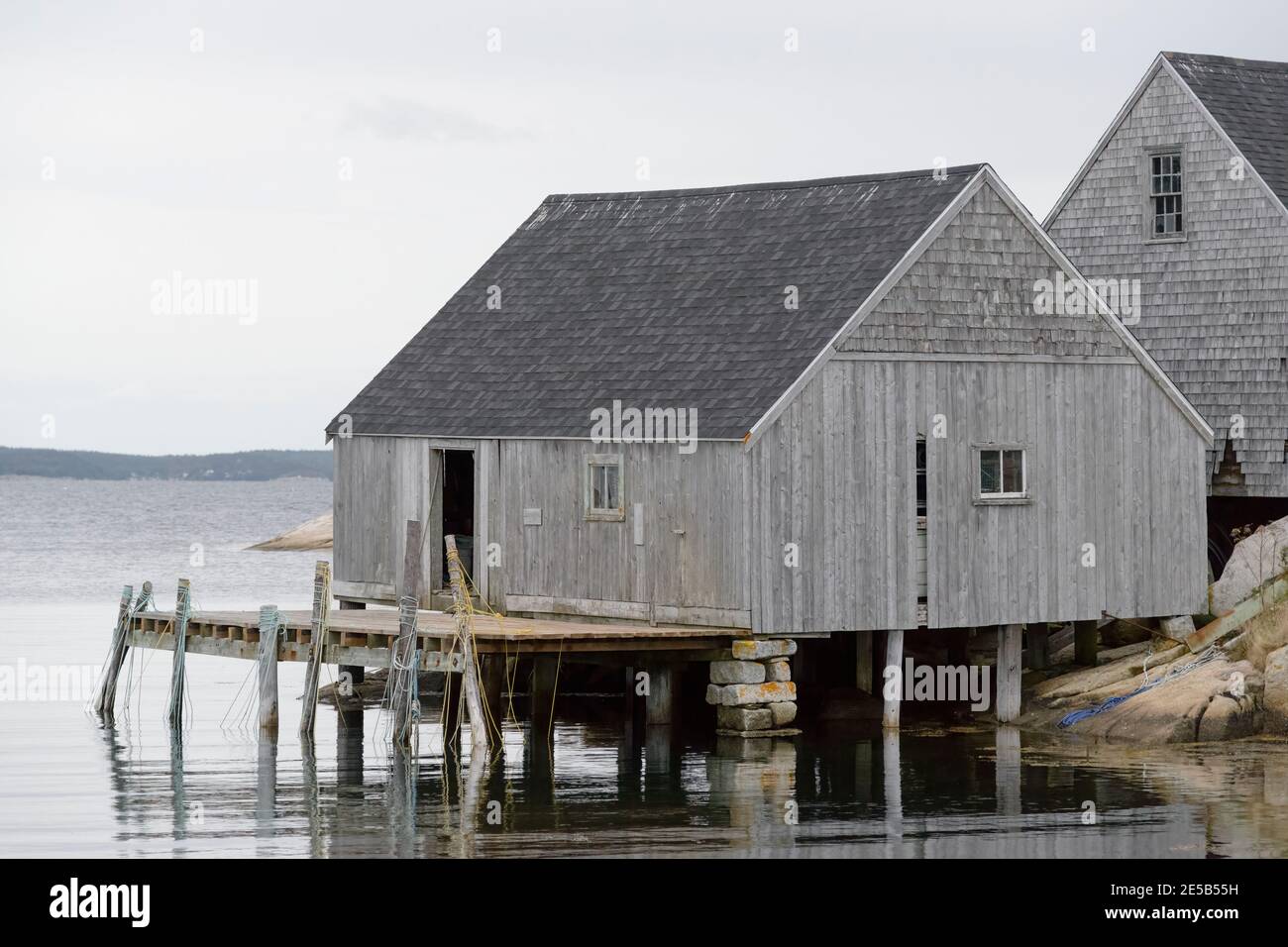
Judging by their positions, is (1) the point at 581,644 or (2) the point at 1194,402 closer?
(1) the point at 581,644

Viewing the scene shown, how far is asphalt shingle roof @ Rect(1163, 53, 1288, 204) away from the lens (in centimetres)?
3550

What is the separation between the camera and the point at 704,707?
31.7m

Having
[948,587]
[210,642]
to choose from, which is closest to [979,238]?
[948,587]

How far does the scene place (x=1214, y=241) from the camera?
36.0 m

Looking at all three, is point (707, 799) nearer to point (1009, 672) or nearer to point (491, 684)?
point (491, 684)

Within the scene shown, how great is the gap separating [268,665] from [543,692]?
12.5ft

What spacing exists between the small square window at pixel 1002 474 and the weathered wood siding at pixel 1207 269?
6340 millimetres

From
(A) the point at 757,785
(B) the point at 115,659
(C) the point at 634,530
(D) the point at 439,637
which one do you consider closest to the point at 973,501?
(C) the point at 634,530

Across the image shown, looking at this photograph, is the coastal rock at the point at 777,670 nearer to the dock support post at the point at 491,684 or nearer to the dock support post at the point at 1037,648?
the dock support post at the point at 491,684

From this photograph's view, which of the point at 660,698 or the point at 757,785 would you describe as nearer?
the point at 757,785

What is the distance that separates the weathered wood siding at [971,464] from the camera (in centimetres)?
2827
